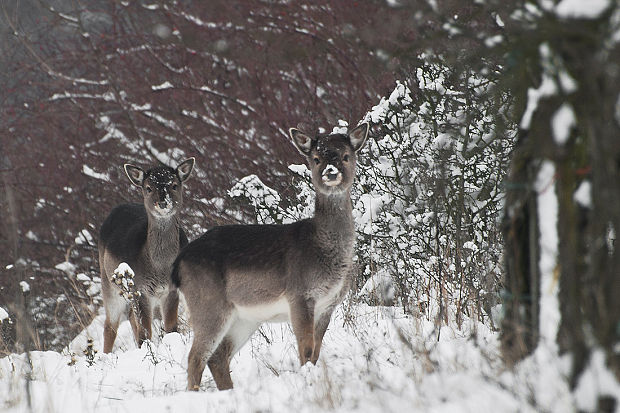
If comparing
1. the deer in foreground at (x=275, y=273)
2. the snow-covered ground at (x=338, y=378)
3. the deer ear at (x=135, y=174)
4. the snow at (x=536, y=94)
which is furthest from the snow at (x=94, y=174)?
the snow at (x=536, y=94)

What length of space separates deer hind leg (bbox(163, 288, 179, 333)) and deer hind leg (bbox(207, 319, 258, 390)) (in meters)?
0.69

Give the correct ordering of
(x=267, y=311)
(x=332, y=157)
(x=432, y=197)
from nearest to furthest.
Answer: (x=267, y=311)
(x=332, y=157)
(x=432, y=197)

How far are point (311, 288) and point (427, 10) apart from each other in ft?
9.95

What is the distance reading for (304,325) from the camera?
650cm

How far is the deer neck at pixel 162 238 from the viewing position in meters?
9.53

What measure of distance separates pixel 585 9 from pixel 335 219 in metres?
4.18

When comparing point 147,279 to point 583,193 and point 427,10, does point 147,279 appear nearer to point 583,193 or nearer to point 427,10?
point 427,10

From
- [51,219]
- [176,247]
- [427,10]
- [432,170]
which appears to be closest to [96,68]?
[51,219]

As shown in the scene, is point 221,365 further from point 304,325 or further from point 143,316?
point 143,316

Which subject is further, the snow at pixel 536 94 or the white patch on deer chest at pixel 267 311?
the white patch on deer chest at pixel 267 311

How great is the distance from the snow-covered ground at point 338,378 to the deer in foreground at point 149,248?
2.01 ft

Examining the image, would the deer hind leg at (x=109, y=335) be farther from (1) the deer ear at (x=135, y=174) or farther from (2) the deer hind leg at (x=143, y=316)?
(1) the deer ear at (x=135, y=174)

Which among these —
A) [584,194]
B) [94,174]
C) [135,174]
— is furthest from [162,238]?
[94,174]

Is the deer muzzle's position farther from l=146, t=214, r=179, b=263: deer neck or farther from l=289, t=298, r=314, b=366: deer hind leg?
l=146, t=214, r=179, b=263: deer neck
